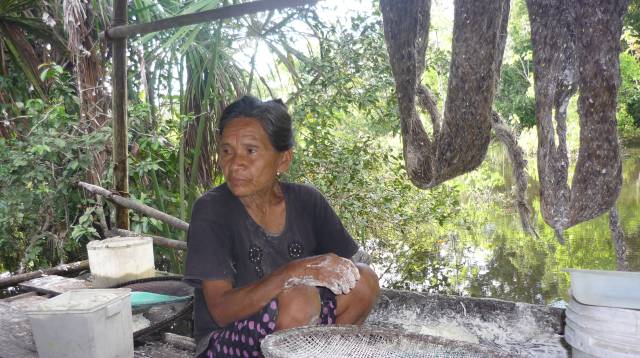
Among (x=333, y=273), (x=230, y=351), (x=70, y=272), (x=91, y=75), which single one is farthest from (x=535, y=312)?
(x=91, y=75)

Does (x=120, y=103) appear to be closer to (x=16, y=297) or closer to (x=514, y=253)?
(x=16, y=297)

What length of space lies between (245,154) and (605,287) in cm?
119

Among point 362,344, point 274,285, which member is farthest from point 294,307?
point 362,344

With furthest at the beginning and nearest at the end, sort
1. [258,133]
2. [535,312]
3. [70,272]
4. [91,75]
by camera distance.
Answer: [91,75] → [70,272] → [535,312] → [258,133]

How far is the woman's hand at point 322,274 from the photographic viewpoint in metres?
1.43

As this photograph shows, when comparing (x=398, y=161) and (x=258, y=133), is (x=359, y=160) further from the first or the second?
(x=258, y=133)

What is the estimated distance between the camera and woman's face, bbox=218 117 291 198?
64.3 inches

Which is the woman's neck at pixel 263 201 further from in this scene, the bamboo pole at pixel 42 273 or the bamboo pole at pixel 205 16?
the bamboo pole at pixel 42 273

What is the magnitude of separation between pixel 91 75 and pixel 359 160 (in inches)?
89.2

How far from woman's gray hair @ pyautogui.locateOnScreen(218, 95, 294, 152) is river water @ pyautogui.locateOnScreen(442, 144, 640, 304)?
4875 millimetres

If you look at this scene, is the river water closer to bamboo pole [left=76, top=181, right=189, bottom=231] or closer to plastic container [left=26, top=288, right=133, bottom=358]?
bamboo pole [left=76, top=181, right=189, bottom=231]

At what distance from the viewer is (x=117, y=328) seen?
6.08 ft

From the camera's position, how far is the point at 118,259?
2.63 metres

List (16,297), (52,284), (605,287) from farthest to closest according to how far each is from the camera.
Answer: (52,284) → (16,297) → (605,287)
